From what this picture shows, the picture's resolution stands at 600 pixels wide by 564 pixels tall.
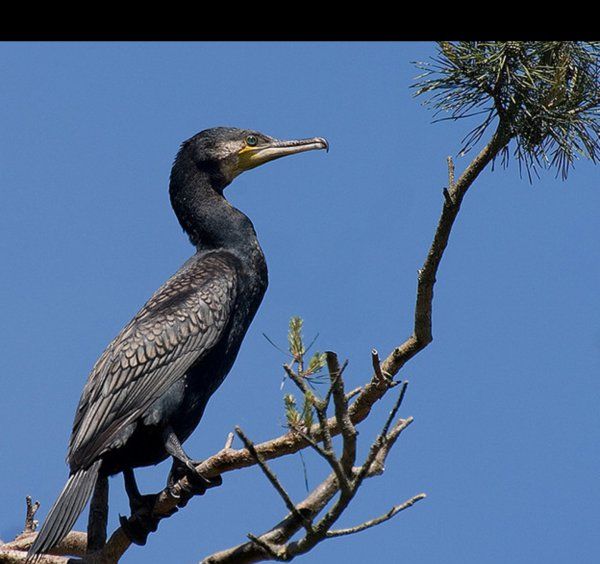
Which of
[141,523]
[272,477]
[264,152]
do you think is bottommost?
[272,477]

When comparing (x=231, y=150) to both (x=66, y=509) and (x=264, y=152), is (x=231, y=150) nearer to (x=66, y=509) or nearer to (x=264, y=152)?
(x=264, y=152)

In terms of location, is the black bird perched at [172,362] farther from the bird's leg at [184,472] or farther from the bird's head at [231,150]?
the bird's head at [231,150]

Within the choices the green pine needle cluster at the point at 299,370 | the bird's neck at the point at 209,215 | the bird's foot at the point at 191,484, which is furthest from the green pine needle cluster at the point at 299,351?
the bird's neck at the point at 209,215

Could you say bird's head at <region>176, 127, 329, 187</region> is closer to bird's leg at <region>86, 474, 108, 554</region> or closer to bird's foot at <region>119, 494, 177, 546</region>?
bird's leg at <region>86, 474, 108, 554</region>

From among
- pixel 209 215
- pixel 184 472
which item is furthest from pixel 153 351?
pixel 209 215

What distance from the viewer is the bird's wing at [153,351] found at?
4691 mm

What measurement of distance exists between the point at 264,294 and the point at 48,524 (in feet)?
6.44

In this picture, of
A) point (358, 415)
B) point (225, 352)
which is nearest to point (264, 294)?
point (225, 352)

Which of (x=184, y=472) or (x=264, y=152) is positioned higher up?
(x=264, y=152)

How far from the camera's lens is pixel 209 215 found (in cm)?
582

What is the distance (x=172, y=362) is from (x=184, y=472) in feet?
2.22

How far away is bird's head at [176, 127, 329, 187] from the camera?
6.11 m
